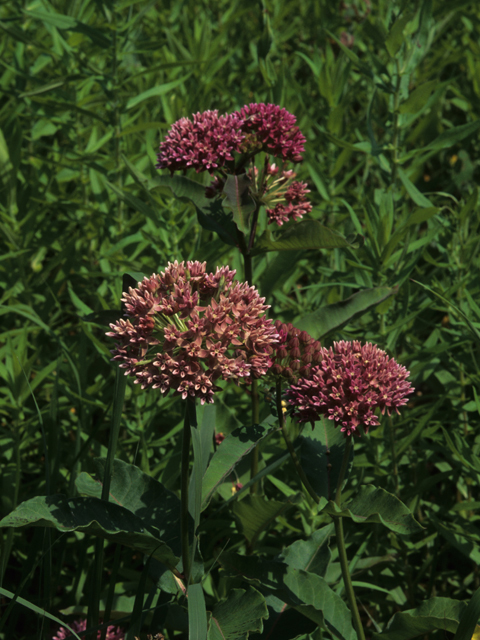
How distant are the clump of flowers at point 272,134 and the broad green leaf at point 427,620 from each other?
1335mm

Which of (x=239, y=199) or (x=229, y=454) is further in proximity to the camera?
(x=239, y=199)

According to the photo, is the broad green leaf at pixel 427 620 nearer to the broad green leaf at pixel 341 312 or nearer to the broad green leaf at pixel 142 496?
the broad green leaf at pixel 142 496

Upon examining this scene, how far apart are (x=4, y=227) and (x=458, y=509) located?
2.09 metres

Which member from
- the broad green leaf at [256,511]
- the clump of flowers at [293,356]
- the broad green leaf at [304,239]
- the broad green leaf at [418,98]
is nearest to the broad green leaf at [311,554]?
the broad green leaf at [256,511]

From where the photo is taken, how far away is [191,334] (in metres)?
1.49

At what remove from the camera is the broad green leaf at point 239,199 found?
Result: 1833 millimetres

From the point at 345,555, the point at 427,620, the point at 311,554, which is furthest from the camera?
the point at 311,554

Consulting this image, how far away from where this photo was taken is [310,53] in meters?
4.51

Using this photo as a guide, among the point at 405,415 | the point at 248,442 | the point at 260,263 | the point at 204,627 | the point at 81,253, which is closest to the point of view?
the point at 204,627

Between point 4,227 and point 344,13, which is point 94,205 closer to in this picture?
Answer: point 4,227

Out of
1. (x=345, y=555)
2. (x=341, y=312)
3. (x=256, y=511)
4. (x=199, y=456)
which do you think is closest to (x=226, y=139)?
(x=341, y=312)

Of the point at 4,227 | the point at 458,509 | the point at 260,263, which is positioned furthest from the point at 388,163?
the point at 4,227

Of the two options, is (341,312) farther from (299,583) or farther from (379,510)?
(299,583)

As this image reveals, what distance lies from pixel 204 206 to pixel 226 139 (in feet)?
0.77
